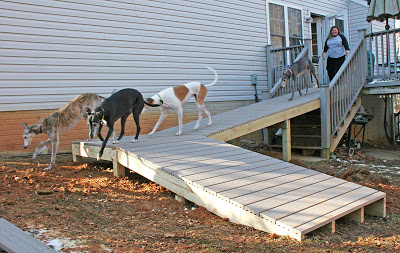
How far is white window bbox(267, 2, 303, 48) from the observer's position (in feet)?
40.4

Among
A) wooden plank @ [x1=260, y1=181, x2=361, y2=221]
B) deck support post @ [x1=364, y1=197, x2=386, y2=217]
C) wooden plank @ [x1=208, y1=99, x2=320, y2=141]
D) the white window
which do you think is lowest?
deck support post @ [x1=364, y1=197, x2=386, y2=217]

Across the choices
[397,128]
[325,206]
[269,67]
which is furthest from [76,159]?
[397,128]

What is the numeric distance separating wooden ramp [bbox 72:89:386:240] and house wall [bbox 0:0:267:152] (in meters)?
1.80

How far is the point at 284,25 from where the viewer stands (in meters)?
12.8

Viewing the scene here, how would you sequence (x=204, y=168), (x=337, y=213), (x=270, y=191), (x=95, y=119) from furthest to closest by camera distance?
(x=95, y=119), (x=204, y=168), (x=270, y=191), (x=337, y=213)

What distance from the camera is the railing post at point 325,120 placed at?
Answer: 8.34 m

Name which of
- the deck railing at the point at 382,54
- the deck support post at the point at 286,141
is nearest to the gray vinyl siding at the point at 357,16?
the deck railing at the point at 382,54

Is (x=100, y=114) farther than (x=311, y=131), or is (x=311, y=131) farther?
(x=311, y=131)

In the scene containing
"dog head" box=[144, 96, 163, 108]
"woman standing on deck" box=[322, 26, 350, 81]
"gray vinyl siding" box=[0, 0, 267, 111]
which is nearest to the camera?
"dog head" box=[144, 96, 163, 108]

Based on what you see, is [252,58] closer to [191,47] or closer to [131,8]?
[191,47]

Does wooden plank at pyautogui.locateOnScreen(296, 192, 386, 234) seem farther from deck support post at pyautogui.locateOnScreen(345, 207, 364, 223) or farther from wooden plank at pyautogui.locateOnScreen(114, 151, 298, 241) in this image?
wooden plank at pyautogui.locateOnScreen(114, 151, 298, 241)

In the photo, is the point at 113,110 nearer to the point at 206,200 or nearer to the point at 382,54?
the point at 206,200

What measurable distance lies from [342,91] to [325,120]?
942 millimetres

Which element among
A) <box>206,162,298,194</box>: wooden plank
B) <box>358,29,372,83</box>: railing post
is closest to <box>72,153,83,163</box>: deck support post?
Result: <box>206,162,298,194</box>: wooden plank
